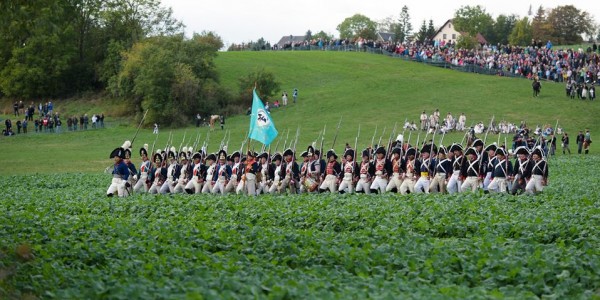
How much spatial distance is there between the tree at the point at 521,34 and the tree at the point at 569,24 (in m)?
6.18

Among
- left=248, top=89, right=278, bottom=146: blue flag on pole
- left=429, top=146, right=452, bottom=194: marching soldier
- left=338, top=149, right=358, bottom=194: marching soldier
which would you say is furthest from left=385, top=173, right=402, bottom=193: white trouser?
left=248, top=89, right=278, bottom=146: blue flag on pole

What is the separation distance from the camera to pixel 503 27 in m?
177

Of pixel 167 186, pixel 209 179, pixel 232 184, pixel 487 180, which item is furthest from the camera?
pixel 167 186

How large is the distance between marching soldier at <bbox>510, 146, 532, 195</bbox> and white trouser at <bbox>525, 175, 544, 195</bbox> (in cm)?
45

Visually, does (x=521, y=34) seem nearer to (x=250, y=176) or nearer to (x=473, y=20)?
(x=473, y=20)

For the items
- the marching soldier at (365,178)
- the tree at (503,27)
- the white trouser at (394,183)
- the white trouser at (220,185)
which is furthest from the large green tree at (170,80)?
the tree at (503,27)

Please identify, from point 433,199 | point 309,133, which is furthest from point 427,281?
point 309,133

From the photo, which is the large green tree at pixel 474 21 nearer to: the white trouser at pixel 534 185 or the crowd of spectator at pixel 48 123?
the crowd of spectator at pixel 48 123

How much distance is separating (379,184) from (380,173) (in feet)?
1.35

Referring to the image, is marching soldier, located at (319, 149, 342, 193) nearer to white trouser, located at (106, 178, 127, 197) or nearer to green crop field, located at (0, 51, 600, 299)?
green crop field, located at (0, 51, 600, 299)

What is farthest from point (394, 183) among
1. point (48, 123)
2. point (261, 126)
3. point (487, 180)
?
point (48, 123)

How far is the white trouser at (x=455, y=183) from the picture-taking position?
30.8 metres

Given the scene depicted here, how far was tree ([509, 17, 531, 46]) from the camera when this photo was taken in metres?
159

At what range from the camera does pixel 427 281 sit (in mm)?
14703
